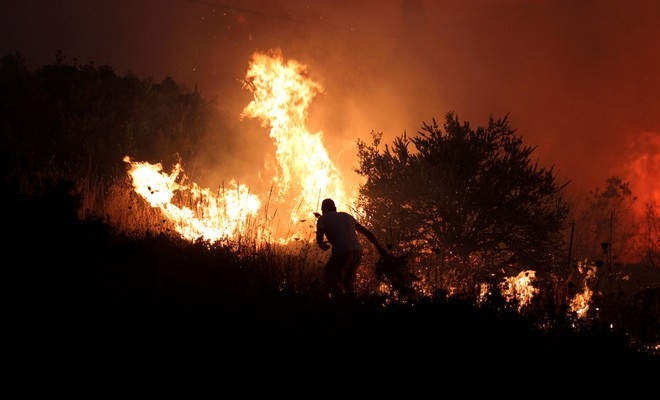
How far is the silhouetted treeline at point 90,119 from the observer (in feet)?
70.2

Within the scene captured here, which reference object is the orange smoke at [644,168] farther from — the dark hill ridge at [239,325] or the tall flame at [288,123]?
the dark hill ridge at [239,325]

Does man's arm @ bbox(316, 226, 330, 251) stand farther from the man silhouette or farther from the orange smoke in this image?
the orange smoke

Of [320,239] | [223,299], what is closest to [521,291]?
[320,239]

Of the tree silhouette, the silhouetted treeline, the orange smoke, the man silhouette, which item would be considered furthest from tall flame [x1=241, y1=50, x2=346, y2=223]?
the orange smoke

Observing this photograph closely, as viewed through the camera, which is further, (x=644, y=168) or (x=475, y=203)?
(x=644, y=168)

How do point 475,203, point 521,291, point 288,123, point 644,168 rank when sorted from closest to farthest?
1. point 521,291
2. point 475,203
3. point 288,123
4. point 644,168

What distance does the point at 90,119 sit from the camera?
21969mm

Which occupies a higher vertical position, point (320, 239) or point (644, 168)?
point (644, 168)

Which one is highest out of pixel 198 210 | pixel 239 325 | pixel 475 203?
pixel 475 203

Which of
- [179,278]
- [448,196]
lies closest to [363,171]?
[448,196]

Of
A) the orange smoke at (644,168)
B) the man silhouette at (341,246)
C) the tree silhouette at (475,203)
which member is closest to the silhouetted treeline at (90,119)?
the tree silhouette at (475,203)

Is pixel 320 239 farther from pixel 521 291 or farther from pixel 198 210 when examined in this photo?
pixel 198 210

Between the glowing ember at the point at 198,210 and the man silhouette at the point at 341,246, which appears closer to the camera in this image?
the man silhouette at the point at 341,246

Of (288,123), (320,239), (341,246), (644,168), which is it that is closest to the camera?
(320,239)
